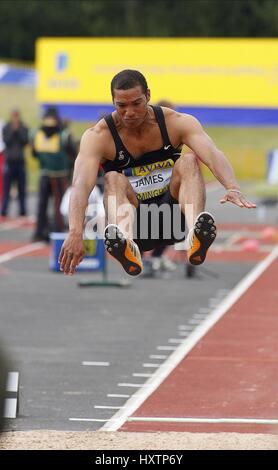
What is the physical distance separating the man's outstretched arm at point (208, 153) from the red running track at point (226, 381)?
255 cm

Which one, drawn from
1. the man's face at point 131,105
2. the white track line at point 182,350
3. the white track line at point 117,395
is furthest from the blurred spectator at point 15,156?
the man's face at point 131,105

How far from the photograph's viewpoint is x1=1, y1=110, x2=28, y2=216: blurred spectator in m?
28.0

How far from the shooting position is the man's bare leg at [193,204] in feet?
30.8

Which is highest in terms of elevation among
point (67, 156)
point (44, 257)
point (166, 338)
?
Answer: point (67, 156)

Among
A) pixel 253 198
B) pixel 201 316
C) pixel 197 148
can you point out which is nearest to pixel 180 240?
pixel 197 148

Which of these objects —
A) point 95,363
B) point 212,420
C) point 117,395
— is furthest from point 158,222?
point 95,363

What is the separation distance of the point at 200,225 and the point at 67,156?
563 inches

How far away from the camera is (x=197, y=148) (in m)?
9.66

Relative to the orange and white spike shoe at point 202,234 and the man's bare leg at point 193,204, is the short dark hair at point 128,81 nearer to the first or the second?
the man's bare leg at point 193,204

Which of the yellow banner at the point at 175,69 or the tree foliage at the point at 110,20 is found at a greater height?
the tree foliage at the point at 110,20

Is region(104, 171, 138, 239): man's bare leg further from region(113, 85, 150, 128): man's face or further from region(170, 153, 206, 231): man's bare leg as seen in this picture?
region(113, 85, 150, 128): man's face

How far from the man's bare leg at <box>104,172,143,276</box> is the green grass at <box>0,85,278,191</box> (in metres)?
31.8
